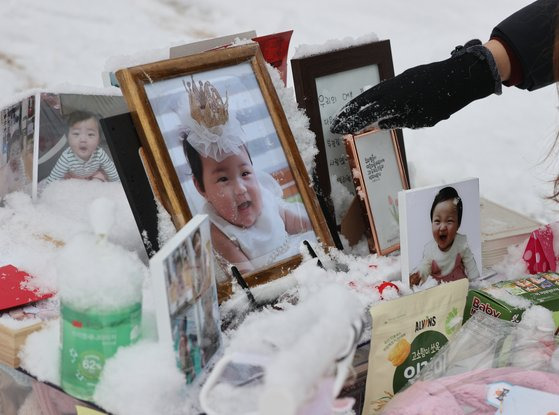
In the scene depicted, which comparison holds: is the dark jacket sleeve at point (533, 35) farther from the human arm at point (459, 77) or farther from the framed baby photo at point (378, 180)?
the framed baby photo at point (378, 180)

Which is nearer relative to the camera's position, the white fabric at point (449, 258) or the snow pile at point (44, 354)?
the snow pile at point (44, 354)

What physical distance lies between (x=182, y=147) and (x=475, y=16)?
11.1 feet

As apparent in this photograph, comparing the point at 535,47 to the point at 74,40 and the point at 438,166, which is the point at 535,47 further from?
the point at 74,40

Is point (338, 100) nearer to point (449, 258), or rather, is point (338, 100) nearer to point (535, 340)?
point (449, 258)

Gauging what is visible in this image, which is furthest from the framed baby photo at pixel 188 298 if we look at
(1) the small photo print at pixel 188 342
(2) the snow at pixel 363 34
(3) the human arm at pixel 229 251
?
(2) the snow at pixel 363 34

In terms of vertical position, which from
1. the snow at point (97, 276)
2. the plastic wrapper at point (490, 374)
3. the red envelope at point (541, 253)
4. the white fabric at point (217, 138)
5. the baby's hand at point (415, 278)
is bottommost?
the plastic wrapper at point (490, 374)

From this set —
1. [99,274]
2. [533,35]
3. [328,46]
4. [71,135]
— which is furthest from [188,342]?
[533,35]

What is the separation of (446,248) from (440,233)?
0.04m

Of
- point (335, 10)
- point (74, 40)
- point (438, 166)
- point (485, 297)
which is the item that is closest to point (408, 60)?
point (335, 10)

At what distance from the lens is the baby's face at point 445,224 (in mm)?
1294


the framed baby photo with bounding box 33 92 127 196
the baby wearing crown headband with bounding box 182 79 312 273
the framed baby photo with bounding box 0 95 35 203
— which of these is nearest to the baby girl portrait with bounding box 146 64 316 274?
the baby wearing crown headband with bounding box 182 79 312 273

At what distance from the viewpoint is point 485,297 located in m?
1.26

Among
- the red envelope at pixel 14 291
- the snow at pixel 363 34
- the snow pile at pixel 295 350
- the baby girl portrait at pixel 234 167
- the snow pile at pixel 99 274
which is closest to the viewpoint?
the snow pile at pixel 295 350

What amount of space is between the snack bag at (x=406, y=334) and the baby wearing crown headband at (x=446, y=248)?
3.4 inches
